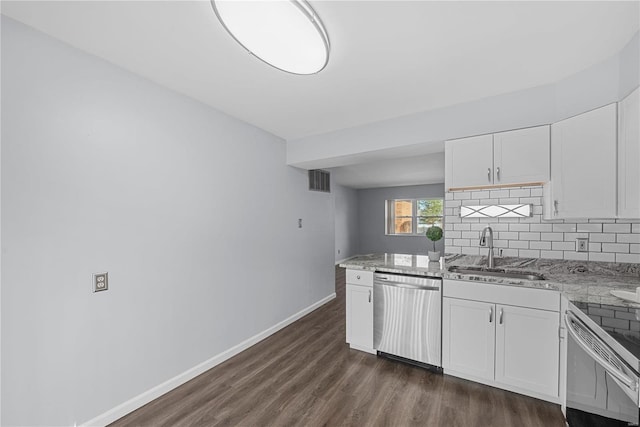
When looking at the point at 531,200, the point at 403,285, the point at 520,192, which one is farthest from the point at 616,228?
the point at 403,285

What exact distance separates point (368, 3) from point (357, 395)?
264 centimetres

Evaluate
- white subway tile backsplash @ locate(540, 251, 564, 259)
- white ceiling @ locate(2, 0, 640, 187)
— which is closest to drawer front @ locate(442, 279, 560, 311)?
white subway tile backsplash @ locate(540, 251, 564, 259)

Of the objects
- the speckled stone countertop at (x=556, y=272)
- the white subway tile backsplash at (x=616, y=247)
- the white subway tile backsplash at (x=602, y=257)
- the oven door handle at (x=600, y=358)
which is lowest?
the oven door handle at (x=600, y=358)

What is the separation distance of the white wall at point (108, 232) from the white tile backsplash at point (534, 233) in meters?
2.28

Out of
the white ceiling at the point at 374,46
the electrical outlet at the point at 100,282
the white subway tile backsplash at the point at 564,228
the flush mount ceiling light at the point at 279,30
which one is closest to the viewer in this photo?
the flush mount ceiling light at the point at 279,30

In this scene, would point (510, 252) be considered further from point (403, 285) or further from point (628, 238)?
point (403, 285)

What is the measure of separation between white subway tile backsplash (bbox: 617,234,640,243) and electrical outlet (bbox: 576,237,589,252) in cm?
19

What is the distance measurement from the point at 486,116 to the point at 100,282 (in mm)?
3338

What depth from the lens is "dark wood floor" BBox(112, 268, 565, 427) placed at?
6.22 ft

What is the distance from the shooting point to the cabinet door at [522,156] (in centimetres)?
225

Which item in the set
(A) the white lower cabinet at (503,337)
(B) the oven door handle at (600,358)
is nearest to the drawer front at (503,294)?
(A) the white lower cabinet at (503,337)

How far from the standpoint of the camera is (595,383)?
1.32 m

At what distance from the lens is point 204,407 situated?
2.05 meters

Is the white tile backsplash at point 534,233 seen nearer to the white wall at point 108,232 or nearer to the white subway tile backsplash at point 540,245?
the white subway tile backsplash at point 540,245
